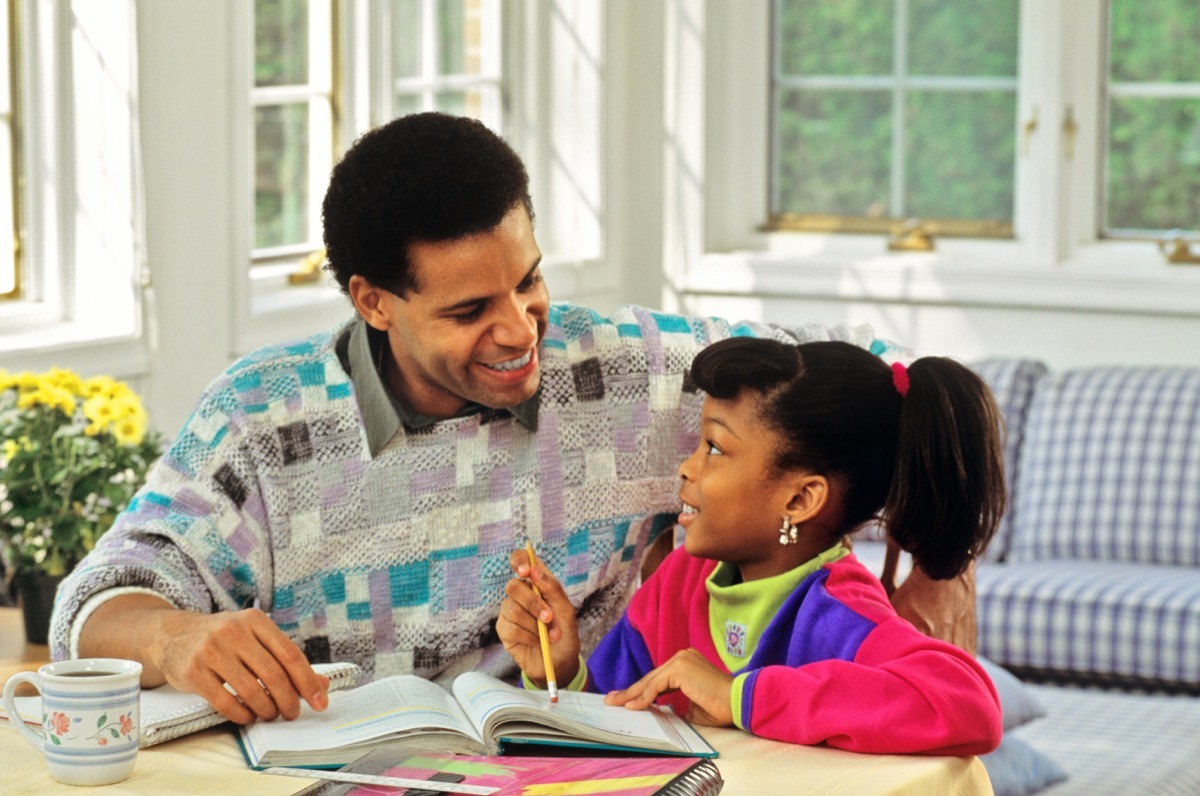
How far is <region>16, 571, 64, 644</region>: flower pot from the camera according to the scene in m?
2.19

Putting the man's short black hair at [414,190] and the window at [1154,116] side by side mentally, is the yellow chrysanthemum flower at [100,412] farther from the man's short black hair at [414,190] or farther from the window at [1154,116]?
the window at [1154,116]

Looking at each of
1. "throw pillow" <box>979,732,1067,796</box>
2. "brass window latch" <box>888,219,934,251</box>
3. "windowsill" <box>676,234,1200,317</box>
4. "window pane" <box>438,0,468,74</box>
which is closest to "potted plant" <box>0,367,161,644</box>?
"throw pillow" <box>979,732,1067,796</box>

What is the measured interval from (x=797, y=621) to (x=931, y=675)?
0.20 meters

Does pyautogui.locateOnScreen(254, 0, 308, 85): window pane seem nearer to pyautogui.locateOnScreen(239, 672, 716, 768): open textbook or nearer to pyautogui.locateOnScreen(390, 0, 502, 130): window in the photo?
pyautogui.locateOnScreen(390, 0, 502, 130): window

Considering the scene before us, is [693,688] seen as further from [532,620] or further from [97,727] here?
[97,727]

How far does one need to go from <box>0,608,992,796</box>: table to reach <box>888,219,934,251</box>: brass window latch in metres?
3.26

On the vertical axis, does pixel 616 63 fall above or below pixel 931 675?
above

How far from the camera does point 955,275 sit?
14.8ft

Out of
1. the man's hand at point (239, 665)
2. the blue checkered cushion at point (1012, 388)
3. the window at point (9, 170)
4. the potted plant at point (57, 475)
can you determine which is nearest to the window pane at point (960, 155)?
the blue checkered cushion at point (1012, 388)

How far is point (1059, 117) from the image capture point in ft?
14.6

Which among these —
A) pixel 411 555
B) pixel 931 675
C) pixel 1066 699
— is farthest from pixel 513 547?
pixel 1066 699

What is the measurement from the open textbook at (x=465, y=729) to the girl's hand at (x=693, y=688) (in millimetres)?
21

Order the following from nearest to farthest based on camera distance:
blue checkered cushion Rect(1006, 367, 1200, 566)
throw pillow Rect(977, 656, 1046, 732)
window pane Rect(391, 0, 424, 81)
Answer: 1. throw pillow Rect(977, 656, 1046, 732)
2. blue checkered cushion Rect(1006, 367, 1200, 566)
3. window pane Rect(391, 0, 424, 81)

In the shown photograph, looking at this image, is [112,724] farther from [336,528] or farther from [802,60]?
[802,60]
